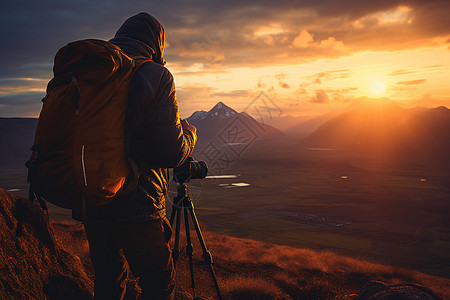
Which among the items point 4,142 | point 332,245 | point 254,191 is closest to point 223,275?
point 332,245

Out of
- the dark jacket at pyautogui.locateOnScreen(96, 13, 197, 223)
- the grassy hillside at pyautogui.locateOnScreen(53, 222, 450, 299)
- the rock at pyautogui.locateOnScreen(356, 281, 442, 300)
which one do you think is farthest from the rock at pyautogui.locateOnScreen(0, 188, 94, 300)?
the rock at pyautogui.locateOnScreen(356, 281, 442, 300)

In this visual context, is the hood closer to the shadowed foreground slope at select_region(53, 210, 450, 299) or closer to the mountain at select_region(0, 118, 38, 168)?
the shadowed foreground slope at select_region(53, 210, 450, 299)

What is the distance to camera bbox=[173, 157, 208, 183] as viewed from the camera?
208 cm

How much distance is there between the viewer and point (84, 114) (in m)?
1.37

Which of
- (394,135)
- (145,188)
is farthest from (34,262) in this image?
(394,135)

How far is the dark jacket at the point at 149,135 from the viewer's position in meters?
1.60

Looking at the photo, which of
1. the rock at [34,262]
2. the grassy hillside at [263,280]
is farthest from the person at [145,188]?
the grassy hillside at [263,280]

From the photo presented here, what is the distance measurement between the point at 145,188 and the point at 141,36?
39.4 inches

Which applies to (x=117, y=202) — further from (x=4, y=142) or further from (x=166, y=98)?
(x=4, y=142)

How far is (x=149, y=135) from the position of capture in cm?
167

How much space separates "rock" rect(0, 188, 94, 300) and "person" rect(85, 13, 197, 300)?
1.20m

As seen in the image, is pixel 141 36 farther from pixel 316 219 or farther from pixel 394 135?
pixel 394 135

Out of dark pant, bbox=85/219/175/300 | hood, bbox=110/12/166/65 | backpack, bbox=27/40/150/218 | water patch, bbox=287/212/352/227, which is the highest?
hood, bbox=110/12/166/65

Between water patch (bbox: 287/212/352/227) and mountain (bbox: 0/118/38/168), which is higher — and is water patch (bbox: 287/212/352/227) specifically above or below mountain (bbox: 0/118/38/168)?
below
